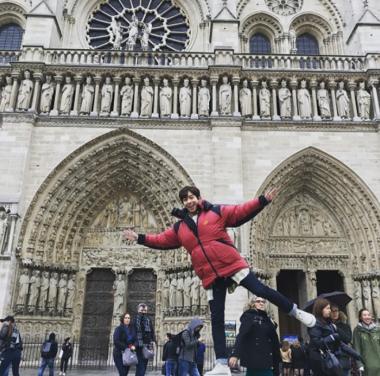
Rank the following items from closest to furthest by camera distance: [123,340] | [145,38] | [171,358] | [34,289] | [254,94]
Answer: [123,340], [171,358], [34,289], [254,94], [145,38]

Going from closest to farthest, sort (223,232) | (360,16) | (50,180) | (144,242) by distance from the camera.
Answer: (223,232) → (144,242) → (50,180) → (360,16)

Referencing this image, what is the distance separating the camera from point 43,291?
35.4 feet

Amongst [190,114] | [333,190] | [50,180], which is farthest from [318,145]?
[50,180]

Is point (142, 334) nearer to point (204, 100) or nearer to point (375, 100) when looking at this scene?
point (204, 100)

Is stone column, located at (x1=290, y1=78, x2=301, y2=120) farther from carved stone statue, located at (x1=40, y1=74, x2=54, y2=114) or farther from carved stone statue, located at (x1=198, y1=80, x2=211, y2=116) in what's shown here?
carved stone statue, located at (x1=40, y1=74, x2=54, y2=114)

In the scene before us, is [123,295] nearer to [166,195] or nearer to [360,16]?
[166,195]

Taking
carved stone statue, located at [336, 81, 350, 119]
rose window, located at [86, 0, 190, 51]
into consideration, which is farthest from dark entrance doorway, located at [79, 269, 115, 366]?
carved stone statue, located at [336, 81, 350, 119]

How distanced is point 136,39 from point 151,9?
7.18 feet

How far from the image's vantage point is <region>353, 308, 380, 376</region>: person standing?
4242 millimetres

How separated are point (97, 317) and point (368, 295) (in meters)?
7.69

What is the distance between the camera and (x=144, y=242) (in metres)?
3.12

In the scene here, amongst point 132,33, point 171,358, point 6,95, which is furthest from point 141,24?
point 171,358

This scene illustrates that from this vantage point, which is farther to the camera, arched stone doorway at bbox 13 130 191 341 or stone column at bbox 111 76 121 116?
stone column at bbox 111 76 121 116

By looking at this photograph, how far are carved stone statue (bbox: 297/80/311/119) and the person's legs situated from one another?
1034 cm
